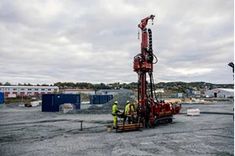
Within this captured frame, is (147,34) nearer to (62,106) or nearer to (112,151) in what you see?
(112,151)

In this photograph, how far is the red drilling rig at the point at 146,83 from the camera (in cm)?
2089

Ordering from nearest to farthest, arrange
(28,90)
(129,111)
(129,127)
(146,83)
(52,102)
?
(129,127)
(129,111)
(146,83)
(52,102)
(28,90)

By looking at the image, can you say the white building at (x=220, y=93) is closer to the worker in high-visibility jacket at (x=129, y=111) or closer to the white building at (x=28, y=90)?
the white building at (x=28, y=90)

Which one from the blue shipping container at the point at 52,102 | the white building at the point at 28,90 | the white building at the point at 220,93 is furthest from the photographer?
the white building at the point at 28,90

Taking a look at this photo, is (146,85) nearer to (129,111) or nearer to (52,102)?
(129,111)

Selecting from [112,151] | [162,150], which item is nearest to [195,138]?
[162,150]

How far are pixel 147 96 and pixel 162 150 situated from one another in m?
9.16

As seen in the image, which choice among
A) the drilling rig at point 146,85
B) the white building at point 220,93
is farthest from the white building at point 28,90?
the drilling rig at point 146,85

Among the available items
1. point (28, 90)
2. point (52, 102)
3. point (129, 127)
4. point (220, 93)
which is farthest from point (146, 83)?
point (28, 90)

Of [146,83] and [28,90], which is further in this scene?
[28,90]

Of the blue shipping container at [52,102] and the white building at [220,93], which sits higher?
the white building at [220,93]

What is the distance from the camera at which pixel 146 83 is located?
2150cm

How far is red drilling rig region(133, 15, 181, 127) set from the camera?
20891mm

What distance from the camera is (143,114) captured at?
2083 centimetres
